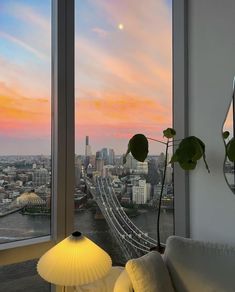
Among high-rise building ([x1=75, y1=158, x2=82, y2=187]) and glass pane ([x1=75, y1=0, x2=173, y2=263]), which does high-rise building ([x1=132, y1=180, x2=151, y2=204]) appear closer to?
glass pane ([x1=75, y1=0, x2=173, y2=263])

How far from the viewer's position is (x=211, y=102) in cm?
249

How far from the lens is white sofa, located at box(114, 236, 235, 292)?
1636 mm

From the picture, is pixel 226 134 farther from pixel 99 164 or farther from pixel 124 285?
pixel 124 285

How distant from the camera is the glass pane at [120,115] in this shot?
7.79ft

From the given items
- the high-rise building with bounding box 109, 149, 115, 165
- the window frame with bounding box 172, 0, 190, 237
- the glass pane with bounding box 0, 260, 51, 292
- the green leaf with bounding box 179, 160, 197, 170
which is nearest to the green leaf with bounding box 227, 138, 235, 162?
the green leaf with bounding box 179, 160, 197, 170

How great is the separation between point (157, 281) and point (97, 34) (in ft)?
5.96

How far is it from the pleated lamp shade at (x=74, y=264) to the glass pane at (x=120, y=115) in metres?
0.64

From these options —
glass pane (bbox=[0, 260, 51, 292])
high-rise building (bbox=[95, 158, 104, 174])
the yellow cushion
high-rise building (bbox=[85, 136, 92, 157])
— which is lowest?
glass pane (bbox=[0, 260, 51, 292])

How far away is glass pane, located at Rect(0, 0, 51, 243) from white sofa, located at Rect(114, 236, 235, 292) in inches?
30.8

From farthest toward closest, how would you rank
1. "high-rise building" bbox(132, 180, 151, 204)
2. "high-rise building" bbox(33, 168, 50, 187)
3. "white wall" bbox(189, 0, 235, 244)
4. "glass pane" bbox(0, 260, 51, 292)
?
"high-rise building" bbox(132, 180, 151, 204)
"white wall" bbox(189, 0, 235, 244)
"high-rise building" bbox(33, 168, 50, 187)
"glass pane" bbox(0, 260, 51, 292)

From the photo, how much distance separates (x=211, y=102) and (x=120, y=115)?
730 mm

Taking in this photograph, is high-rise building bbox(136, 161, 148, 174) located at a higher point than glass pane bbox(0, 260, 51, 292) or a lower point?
higher

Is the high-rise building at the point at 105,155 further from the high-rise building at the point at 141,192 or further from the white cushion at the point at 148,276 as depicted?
the white cushion at the point at 148,276

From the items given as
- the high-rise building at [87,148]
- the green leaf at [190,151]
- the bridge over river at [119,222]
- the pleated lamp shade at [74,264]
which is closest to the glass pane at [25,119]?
the high-rise building at [87,148]
